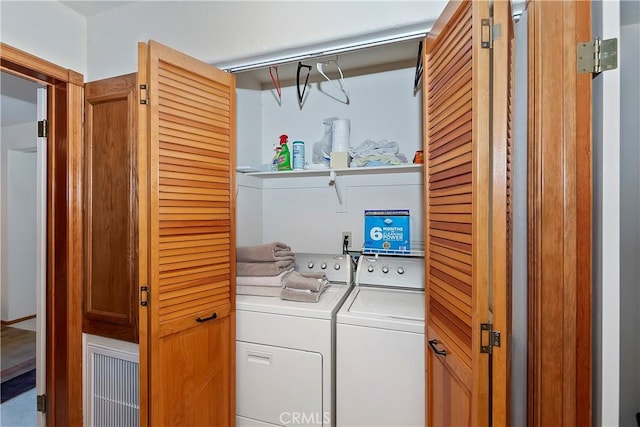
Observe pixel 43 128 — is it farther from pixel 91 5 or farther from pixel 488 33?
pixel 488 33

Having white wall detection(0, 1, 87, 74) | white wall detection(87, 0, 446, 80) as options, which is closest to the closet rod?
white wall detection(87, 0, 446, 80)

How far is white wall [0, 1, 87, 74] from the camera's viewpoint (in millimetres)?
1499

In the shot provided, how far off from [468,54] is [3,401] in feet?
12.5

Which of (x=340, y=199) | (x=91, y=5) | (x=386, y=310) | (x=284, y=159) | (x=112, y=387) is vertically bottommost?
(x=112, y=387)

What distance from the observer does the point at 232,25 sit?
1.56 meters

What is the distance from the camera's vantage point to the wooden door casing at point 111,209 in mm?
1658

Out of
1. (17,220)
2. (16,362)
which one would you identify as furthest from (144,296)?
(17,220)

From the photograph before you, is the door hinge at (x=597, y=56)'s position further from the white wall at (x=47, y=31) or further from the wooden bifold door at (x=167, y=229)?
the white wall at (x=47, y=31)

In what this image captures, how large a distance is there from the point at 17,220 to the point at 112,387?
3.81m

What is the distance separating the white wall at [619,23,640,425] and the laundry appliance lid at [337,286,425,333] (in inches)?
27.1

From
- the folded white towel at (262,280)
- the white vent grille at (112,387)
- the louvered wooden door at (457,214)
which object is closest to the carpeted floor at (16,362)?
the white vent grille at (112,387)

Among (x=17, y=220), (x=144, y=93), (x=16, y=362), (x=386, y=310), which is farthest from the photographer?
(x=17, y=220)

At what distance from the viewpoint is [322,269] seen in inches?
83.0

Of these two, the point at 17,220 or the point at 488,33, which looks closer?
the point at 488,33
